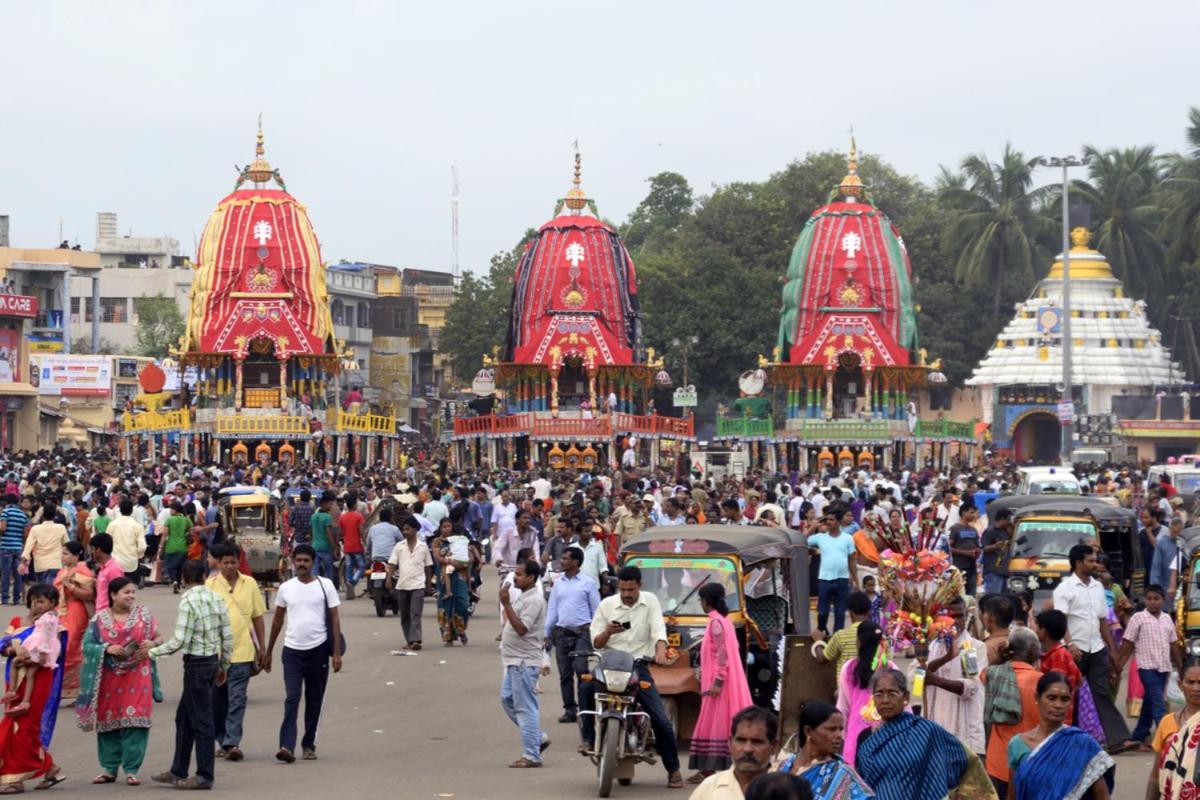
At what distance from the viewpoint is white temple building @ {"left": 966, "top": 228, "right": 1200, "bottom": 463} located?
71875 millimetres

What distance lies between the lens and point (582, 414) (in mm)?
62500

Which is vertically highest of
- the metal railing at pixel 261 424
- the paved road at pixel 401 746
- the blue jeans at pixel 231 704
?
the metal railing at pixel 261 424

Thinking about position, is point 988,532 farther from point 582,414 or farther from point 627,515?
point 582,414

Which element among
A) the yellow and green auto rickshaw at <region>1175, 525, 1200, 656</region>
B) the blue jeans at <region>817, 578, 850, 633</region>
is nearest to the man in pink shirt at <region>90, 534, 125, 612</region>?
the blue jeans at <region>817, 578, 850, 633</region>

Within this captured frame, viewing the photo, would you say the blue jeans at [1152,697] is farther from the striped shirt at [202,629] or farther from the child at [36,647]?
the child at [36,647]

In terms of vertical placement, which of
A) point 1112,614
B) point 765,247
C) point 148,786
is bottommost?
point 148,786

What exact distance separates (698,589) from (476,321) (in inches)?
2750

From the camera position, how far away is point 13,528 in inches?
941

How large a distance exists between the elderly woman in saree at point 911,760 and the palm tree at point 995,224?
73.6m

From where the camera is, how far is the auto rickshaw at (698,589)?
44.8 ft

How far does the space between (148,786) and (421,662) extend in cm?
699

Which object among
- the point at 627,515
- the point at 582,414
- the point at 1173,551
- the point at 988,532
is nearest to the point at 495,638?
the point at 627,515

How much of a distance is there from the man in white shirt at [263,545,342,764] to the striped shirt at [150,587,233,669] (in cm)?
67

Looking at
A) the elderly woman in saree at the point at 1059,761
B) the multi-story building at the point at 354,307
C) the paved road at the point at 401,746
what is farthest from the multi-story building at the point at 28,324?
the elderly woman in saree at the point at 1059,761
